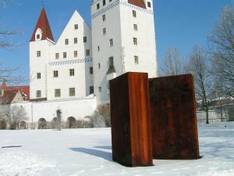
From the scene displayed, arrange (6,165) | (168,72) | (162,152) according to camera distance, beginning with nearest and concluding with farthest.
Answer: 1. (6,165)
2. (162,152)
3. (168,72)

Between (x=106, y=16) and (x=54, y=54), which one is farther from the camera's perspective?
(x=54, y=54)

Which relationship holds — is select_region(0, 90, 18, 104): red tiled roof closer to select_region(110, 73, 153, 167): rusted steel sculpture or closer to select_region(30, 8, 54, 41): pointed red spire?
select_region(30, 8, 54, 41): pointed red spire

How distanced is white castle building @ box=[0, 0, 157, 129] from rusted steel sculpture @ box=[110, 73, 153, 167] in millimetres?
40048

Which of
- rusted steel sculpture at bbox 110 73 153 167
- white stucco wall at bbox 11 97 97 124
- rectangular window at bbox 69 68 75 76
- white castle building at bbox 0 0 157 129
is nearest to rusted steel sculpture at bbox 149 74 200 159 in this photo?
rusted steel sculpture at bbox 110 73 153 167

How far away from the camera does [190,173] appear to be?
273 inches

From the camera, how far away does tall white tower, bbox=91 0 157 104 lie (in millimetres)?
49875

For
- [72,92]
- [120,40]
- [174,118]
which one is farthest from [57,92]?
[174,118]

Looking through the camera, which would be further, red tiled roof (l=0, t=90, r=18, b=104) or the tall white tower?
the tall white tower

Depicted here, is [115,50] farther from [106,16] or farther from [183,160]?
[183,160]

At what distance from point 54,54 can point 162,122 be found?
1941 inches

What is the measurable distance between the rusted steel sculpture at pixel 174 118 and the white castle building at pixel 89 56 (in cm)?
3895

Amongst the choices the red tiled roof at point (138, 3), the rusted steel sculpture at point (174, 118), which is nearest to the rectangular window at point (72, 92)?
the red tiled roof at point (138, 3)

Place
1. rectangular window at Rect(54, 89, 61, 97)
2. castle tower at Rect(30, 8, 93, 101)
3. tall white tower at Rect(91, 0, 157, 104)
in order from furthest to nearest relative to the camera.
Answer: rectangular window at Rect(54, 89, 61, 97)
castle tower at Rect(30, 8, 93, 101)
tall white tower at Rect(91, 0, 157, 104)

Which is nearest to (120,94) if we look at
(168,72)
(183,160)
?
(183,160)
